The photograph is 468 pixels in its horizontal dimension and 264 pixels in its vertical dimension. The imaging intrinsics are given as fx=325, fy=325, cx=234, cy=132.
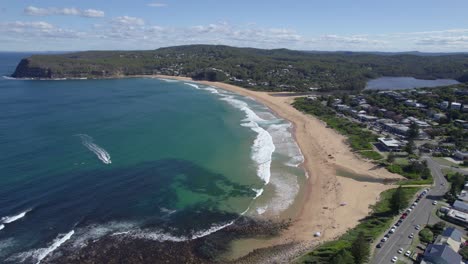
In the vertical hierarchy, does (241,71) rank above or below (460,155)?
above

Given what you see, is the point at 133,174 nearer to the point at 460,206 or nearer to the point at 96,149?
the point at 96,149

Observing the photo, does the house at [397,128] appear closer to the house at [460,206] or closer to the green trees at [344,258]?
the house at [460,206]

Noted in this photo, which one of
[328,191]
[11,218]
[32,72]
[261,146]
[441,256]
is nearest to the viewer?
[441,256]

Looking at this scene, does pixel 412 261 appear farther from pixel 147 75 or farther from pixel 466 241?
pixel 147 75

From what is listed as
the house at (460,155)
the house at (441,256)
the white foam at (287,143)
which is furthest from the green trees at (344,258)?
the house at (460,155)

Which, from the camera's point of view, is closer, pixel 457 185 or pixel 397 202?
pixel 397 202

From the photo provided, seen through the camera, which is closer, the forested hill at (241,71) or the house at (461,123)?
the house at (461,123)

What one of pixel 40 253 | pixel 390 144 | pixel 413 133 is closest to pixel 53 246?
pixel 40 253
